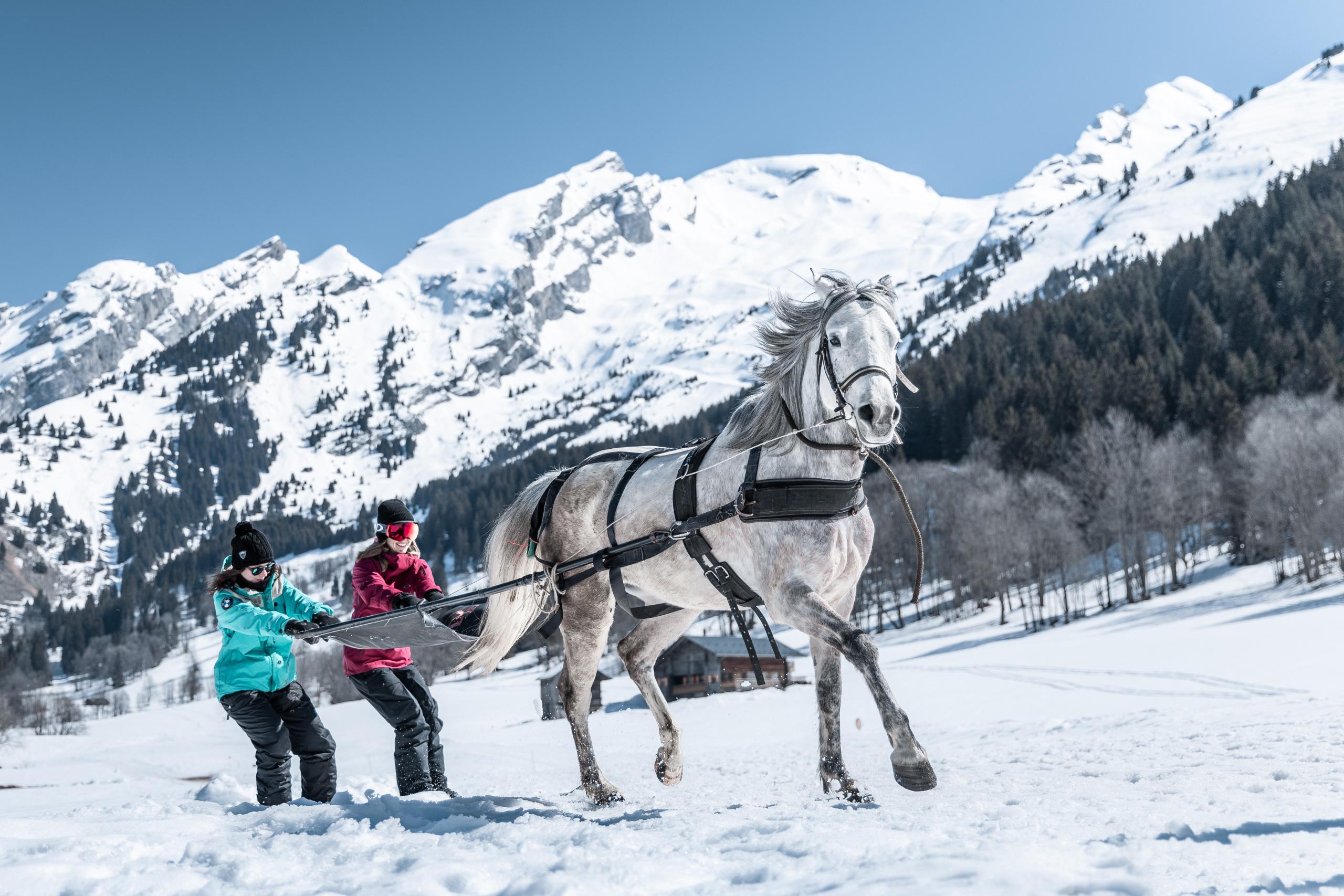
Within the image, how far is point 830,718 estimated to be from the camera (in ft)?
19.5

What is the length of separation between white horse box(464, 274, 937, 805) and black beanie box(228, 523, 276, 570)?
173 centimetres

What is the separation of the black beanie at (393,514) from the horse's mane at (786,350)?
3019mm

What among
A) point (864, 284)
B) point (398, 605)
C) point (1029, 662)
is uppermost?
point (864, 284)

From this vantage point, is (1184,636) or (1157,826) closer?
(1157,826)

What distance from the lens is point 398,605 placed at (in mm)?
6902

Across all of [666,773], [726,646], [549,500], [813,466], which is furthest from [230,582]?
[726,646]

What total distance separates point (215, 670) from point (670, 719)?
3.33m

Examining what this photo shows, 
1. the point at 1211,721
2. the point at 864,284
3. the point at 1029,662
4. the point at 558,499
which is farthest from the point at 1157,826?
the point at 1029,662

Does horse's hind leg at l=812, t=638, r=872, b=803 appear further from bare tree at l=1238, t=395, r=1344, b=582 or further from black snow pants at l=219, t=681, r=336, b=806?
bare tree at l=1238, t=395, r=1344, b=582

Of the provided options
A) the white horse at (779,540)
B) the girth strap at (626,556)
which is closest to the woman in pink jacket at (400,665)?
the white horse at (779,540)

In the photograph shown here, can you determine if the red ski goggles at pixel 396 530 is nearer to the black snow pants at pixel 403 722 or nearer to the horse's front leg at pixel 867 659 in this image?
the black snow pants at pixel 403 722

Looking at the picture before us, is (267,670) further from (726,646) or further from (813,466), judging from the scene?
(726,646)

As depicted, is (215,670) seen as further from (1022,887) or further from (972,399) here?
(972,399)

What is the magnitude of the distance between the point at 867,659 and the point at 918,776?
65 cm
